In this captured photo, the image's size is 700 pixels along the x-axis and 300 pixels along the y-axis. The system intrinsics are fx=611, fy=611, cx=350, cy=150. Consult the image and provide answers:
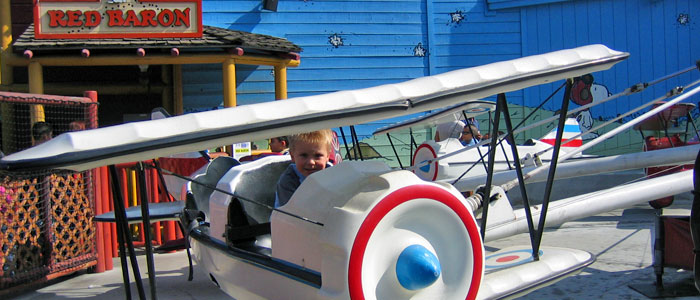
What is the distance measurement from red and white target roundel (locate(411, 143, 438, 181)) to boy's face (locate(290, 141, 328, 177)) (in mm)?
4250

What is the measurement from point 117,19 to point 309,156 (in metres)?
7.83

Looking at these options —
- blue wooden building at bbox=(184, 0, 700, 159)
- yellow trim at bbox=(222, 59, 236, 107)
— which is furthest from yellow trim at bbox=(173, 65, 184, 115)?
yellow trim at bbox=(222, 59, 236, 107)

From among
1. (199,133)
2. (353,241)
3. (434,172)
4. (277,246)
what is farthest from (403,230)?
(434,172)

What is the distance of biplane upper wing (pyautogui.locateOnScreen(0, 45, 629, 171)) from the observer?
6.36 ft

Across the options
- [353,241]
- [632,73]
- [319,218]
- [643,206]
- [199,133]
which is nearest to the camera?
[199,133]

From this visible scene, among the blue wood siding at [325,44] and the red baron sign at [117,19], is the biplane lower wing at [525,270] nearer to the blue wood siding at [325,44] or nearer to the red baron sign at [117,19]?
the red baron sign at [117,19]

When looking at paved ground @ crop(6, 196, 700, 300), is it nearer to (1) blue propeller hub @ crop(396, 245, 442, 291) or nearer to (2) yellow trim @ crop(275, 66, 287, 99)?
(1) blue propeller hub @ crop(396, 245, 442, 291)

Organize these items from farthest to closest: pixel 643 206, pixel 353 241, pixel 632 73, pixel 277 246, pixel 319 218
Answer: pixel 632 73
pixel 643 206
pixel 277 246
pixel 319 218
pixel 353 241

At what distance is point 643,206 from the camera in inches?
359

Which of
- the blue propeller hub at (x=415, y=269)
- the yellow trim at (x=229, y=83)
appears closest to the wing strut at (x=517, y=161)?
the blue propeller hub at (x=415, y=269)

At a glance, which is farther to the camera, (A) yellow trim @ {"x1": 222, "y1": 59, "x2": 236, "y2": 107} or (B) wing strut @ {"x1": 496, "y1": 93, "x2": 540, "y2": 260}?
(A) yellow trim @ {"x1": 222, "y1": 59, "x2": 236, "y2": 107}

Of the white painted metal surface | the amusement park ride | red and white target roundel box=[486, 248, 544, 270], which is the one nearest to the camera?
the amusement park ride

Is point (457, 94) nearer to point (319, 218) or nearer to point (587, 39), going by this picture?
point (319, 218)

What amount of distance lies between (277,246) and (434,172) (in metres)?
5.76
